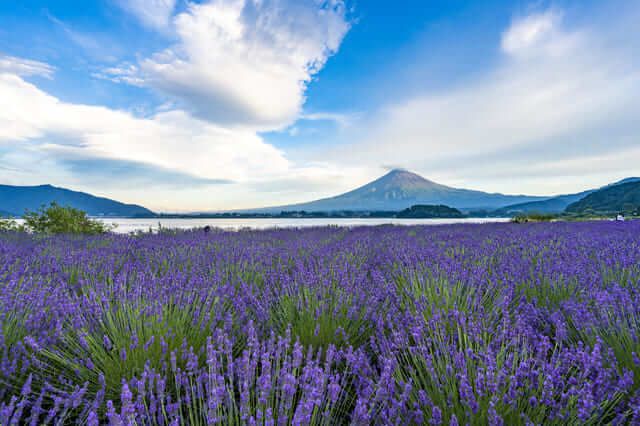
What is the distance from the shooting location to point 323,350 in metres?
1.88

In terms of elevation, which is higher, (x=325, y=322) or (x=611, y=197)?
(x=611, y=197)

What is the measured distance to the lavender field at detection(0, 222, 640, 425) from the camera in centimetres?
104

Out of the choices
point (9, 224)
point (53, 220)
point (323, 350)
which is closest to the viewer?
point (323, 350)

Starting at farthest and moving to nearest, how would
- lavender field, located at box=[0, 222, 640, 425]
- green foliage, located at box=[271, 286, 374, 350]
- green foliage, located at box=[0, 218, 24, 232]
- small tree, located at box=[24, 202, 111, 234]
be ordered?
small tree, located at box=[24, 202, 111, 234] < green foliage, located at box=[0, 218, 24, 232] < green foliage, located at box=[271, 286, 374, 350] < lavender field, located at box=[0, 222, 640, 425]

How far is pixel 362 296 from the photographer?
7.29 feet

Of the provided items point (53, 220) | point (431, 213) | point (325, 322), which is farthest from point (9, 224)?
point (431, 213)

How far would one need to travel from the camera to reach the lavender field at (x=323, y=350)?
1.04m

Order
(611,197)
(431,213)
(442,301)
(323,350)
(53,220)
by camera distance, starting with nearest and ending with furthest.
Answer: (323,350)
(442,301)
(53,220)
(431,213)
(611,197)

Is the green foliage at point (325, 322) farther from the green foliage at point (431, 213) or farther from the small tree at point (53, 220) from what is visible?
the green foliage at point (431, 213)

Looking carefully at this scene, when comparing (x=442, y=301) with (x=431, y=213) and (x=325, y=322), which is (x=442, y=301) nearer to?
(x=325, y=322)

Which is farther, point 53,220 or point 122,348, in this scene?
point 53,220

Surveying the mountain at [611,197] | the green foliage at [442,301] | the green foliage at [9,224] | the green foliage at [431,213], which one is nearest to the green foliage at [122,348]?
the green foliage at [442,301]

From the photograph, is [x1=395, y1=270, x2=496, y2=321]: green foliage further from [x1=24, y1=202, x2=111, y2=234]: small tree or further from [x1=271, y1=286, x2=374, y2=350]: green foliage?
[x1=24, y1=202, x2=111, y2=234]: small tree

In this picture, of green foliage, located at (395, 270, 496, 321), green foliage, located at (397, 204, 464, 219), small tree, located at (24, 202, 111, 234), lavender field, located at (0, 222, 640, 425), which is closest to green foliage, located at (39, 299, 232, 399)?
lavender field, located at (0, 222, 640, 425)
